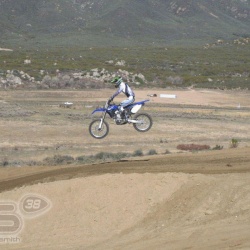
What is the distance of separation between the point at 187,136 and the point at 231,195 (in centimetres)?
1667

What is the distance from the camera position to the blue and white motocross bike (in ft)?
60.0

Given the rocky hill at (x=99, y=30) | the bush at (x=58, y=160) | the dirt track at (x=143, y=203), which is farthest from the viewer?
the rocky hill at (x=99, y=30)

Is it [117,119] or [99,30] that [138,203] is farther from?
[99,30]

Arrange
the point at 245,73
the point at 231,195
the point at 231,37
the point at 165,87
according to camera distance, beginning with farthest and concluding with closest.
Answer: the point at 231,37
the point at 245,73
the point at 165,87
the point at 231,195

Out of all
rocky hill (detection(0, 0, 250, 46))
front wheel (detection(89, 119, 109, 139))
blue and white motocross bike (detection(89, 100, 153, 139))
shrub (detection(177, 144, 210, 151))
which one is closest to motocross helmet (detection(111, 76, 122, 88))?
blue and white motocross bike (detection(89, 100, 153, 139))

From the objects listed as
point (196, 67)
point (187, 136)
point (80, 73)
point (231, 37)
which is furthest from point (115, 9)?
point (187, 136)

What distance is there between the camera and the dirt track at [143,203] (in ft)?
44.1

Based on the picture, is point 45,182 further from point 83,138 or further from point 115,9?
point 115,9

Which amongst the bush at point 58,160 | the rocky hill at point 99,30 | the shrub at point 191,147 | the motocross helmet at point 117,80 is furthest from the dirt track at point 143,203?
the rocky hill at point 99,30

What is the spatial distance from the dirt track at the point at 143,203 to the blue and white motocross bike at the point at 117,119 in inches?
57.1

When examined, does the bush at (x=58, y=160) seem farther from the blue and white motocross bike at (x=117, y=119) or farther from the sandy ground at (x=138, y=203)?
the blue and white motocross bike at (x=117, y=119)

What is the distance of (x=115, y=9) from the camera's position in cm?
19800

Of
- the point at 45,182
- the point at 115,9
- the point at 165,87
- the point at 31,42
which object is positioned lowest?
the point at 45,182

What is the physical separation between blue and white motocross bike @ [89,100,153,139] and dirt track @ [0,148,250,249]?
1450mm
